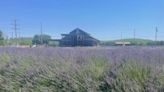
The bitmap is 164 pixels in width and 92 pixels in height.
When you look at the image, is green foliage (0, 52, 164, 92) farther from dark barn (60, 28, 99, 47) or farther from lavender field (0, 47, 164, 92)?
dark barn (60, 28, 99, 47)

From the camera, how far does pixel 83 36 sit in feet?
92.3

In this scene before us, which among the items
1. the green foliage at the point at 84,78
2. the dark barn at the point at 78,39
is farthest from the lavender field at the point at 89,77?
the dark barn at the point at 78,39

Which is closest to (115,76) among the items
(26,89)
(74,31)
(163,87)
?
(163,87)

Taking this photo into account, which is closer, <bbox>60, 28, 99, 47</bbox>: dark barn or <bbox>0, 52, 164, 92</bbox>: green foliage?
<bbox>0, 52, 164, 92</bbox>: green foliage

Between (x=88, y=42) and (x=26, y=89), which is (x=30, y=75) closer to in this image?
(x=26, y=89)

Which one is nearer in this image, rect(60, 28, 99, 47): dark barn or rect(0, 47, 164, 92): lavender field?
rect(0, 47, 164, 92): lavender field

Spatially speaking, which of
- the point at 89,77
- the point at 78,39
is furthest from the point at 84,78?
the point at 78,39

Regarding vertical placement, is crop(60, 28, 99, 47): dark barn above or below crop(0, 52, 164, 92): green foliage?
above

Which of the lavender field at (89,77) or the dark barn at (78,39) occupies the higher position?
the dark barn at (78,39)

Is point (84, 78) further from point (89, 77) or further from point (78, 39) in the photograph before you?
point (78, 39)

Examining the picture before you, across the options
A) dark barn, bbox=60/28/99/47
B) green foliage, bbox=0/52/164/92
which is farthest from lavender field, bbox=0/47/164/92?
dark barn, bbox=60/28/99/47

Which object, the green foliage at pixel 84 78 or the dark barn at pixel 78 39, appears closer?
the green foliage at pixel 84 78

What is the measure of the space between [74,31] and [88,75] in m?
27.3

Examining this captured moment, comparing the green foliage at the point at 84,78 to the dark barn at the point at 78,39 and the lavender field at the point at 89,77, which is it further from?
the dark barn at the point at 78,39
